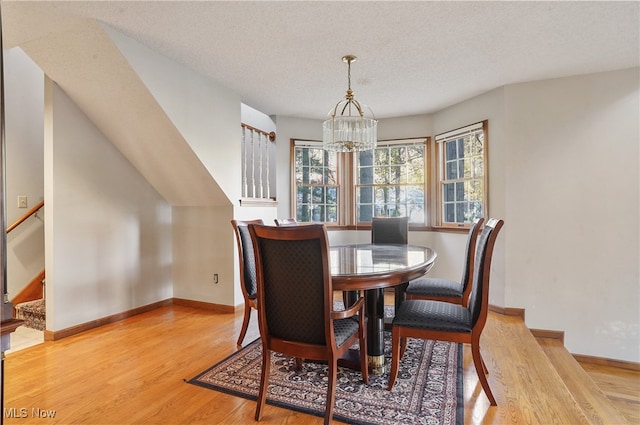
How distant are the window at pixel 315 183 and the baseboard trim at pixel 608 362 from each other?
3239 mm

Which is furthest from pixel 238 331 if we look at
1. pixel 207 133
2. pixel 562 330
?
pixel 562 330

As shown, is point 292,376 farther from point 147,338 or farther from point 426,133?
point 426,133

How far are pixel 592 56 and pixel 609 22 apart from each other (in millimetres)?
632

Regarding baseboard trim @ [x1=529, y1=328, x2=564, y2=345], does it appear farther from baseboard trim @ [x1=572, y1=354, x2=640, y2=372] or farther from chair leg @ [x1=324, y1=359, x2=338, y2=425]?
chair leg @ [x1=324, y1=359, x2=338, y2=425]

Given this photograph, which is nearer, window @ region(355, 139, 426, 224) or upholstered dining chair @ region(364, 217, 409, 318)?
upholstered dining chair @ region(364, 217, 409, 318)

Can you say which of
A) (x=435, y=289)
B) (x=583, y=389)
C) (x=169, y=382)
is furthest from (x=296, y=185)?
(x=583, y=389)

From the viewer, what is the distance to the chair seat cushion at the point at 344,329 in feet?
5.96

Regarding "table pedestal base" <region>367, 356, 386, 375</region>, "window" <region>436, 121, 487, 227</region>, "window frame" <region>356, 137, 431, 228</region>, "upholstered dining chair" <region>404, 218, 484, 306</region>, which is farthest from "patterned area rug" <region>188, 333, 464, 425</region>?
"window frame" <region>356, 137, 431, 228</region>

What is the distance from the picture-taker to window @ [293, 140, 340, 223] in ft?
16.5

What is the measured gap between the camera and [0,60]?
0.85m

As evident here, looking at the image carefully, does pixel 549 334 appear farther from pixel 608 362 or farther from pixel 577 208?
pixel 577 208

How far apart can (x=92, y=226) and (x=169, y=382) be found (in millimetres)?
1859

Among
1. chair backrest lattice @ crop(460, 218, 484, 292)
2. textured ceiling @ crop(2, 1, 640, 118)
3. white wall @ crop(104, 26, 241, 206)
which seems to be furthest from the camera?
white wall @ crop(104, 26, 241, 206)

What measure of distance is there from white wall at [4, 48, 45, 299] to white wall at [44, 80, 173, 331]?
0.97 meters
